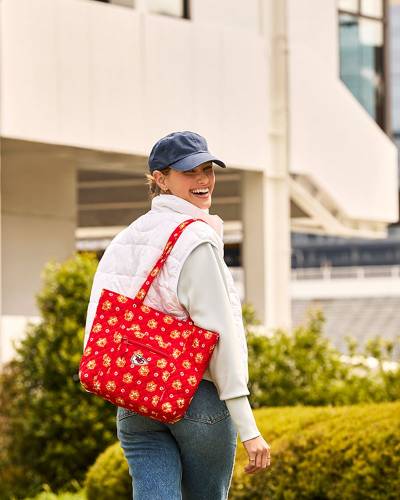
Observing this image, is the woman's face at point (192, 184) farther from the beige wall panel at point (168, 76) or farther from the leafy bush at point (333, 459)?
the beige wall panel at point (168, 76)

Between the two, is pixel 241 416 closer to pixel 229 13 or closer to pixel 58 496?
pixel 58 496

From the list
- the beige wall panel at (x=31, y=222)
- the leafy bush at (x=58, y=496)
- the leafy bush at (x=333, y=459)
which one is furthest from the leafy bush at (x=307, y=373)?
the beige wall panel at (x=31, y=222)

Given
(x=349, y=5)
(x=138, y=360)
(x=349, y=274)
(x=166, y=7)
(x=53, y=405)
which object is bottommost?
(x=349, y=274)

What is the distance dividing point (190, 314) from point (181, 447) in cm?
46

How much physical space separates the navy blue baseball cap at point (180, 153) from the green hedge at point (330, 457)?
311cm

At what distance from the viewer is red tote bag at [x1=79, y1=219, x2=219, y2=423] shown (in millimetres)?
4605

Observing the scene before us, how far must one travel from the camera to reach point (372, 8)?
25.1 m

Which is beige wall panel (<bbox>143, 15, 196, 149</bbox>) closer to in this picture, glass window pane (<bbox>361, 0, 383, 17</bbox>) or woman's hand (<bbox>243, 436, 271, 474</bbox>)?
glass window pane (<bbox>361, 0, 383, 17</bbox>)

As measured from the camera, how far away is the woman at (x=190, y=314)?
4629mm

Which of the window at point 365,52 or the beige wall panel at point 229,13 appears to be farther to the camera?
the window at point 365,52

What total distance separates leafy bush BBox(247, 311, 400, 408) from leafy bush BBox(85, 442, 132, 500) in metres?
2.58

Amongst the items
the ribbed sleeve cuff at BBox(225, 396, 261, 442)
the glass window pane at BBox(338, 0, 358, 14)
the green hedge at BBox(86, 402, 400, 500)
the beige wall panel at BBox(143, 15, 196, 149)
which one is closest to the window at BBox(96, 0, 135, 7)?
the beige wall panel at BBox(143, 15, 196, 149)

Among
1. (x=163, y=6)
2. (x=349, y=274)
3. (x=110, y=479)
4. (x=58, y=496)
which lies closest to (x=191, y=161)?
(x=110, y=479)

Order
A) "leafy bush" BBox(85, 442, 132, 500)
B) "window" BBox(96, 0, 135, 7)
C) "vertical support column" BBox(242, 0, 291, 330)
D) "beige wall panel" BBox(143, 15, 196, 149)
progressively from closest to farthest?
"leafy bush" BBox(85, 442, 132, 500)
"window" BBox(96, 0, 135, 7)
"beige wall panel" BBox(143, 15, 196, 149)
"vertical support column" BBox(242, 0, 291, 330)
